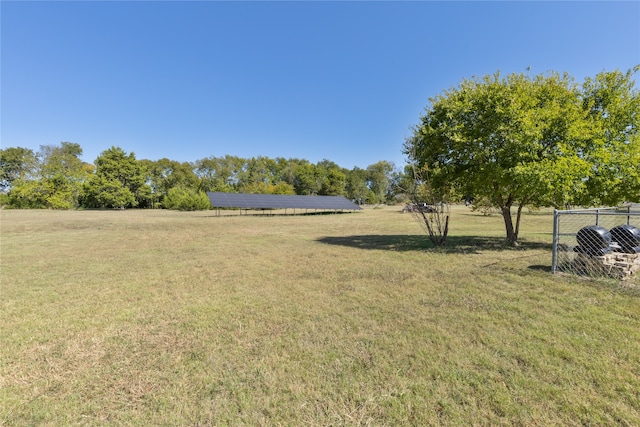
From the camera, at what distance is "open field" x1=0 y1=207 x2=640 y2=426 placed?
258cm

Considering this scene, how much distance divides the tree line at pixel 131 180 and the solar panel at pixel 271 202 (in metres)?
8.82

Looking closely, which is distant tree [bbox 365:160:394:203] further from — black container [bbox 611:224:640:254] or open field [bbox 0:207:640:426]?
open field [bbox 0:207:640:426]

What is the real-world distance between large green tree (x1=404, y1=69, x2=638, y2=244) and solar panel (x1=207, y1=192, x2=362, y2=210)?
95.2 ft

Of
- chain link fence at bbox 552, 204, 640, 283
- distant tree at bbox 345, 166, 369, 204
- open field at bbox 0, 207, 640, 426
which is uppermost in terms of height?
distant tree at bbox 345, 166, 369, 204

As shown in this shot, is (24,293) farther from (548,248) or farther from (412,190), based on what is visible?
(548,248)

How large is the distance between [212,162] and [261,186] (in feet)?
54.3

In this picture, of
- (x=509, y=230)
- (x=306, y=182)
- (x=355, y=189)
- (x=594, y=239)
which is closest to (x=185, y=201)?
(x=306, y=182)

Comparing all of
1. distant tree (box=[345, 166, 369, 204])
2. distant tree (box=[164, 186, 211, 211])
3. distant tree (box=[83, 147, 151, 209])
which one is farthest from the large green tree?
distant tree (box=[345, 166, 369, 204])

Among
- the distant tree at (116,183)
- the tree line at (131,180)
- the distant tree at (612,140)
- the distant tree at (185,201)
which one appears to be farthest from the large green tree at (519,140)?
the distant tree at (116,183)

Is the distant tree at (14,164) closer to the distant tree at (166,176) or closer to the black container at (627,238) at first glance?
the distant tree at (166,176)

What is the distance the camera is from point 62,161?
198 feet

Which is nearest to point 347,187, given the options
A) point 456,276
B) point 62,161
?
point 62,161

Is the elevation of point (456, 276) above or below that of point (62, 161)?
below

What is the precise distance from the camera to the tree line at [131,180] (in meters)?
52.1
